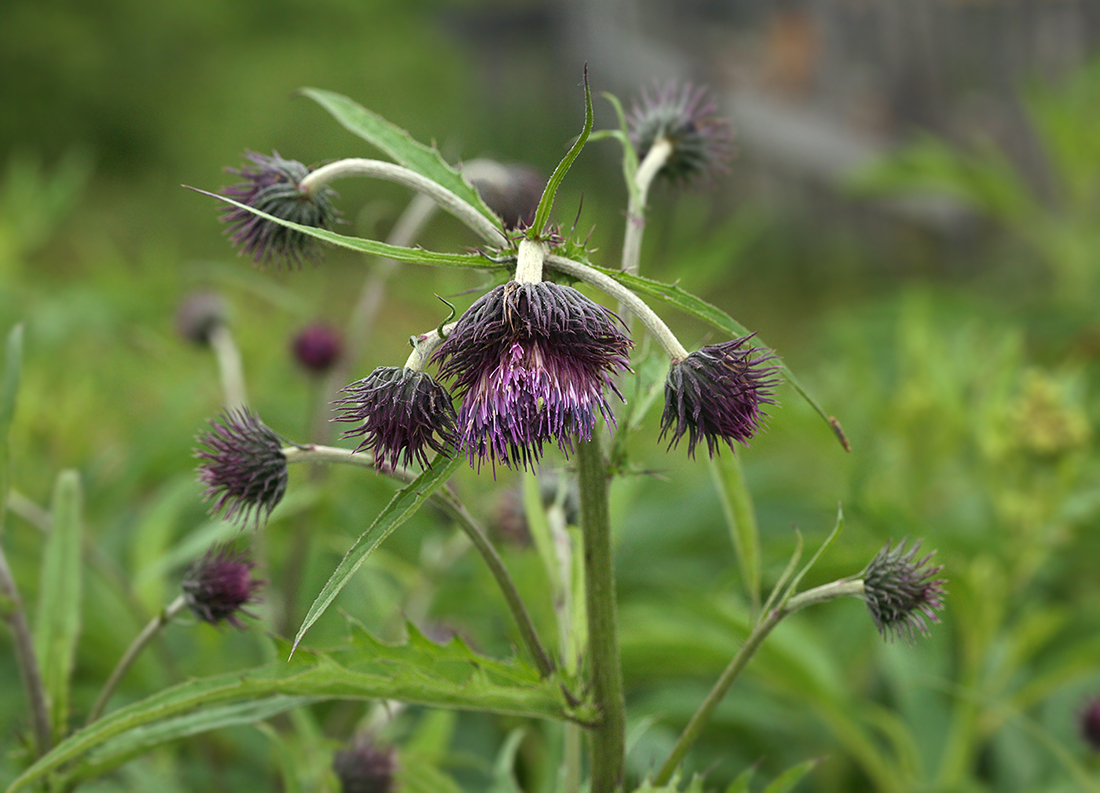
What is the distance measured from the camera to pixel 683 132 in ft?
4.33

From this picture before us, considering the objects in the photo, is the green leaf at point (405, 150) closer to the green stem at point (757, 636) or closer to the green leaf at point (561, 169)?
the green leaf at point (561, 169)

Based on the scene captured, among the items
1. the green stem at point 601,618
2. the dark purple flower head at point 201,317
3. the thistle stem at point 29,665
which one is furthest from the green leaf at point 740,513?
the dark purple flower head at point 201,317

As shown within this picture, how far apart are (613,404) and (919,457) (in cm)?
173

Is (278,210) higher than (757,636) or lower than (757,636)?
higher

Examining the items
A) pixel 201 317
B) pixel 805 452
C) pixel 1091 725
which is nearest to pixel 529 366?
pixel 1091 725

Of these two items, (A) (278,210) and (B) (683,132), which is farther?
(B) (683,132)

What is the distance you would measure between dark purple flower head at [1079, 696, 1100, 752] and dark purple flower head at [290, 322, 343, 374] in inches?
63.9

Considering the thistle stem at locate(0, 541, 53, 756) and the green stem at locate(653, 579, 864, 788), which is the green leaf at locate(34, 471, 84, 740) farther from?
the green stem at locate(653, 579, 864, 788)

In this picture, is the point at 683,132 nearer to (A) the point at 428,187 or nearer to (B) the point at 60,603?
(A) the point at 428,187

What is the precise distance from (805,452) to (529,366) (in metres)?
3.15

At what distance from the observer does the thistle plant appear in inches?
34.9

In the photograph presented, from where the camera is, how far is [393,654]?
1080mm

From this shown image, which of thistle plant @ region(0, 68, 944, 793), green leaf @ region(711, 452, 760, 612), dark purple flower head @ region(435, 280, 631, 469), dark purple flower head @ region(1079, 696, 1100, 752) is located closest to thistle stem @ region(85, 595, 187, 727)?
thistle plant @ region(0, 68, 944, 793)

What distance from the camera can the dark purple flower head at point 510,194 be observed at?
133cm
